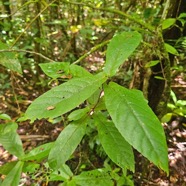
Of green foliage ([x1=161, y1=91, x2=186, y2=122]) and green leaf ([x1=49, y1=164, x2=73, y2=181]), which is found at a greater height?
green leaf ([x1=49, y1=164, x2=73, y2=181])

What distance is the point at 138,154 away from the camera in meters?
1.90

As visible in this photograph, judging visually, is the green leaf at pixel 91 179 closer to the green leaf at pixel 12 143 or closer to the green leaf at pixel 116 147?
the green leaf at pixel 12 143

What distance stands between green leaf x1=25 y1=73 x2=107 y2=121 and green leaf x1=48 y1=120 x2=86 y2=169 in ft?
0.47

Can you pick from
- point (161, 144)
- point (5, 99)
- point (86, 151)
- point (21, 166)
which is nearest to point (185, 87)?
point (86, 151)

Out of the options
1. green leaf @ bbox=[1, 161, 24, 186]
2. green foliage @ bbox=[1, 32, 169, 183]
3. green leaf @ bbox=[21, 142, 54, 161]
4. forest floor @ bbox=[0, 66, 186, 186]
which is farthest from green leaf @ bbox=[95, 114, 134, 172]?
forest floor @ bbox=[0, 66, 186, 186]

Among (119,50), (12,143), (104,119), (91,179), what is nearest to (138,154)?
(91,179)

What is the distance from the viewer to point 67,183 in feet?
2.90

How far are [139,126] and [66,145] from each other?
0.24 metres

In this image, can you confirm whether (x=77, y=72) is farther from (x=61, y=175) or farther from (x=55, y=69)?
(x=61, y=175)

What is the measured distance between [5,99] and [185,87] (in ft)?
6.26

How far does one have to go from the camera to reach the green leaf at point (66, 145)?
2.02 ft

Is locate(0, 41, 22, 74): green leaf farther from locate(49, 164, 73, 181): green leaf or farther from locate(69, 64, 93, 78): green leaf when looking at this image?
locate(49, 164, 73, 181): green leaf

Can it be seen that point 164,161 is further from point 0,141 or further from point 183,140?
point 183,140

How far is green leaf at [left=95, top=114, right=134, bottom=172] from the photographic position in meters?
0.57
